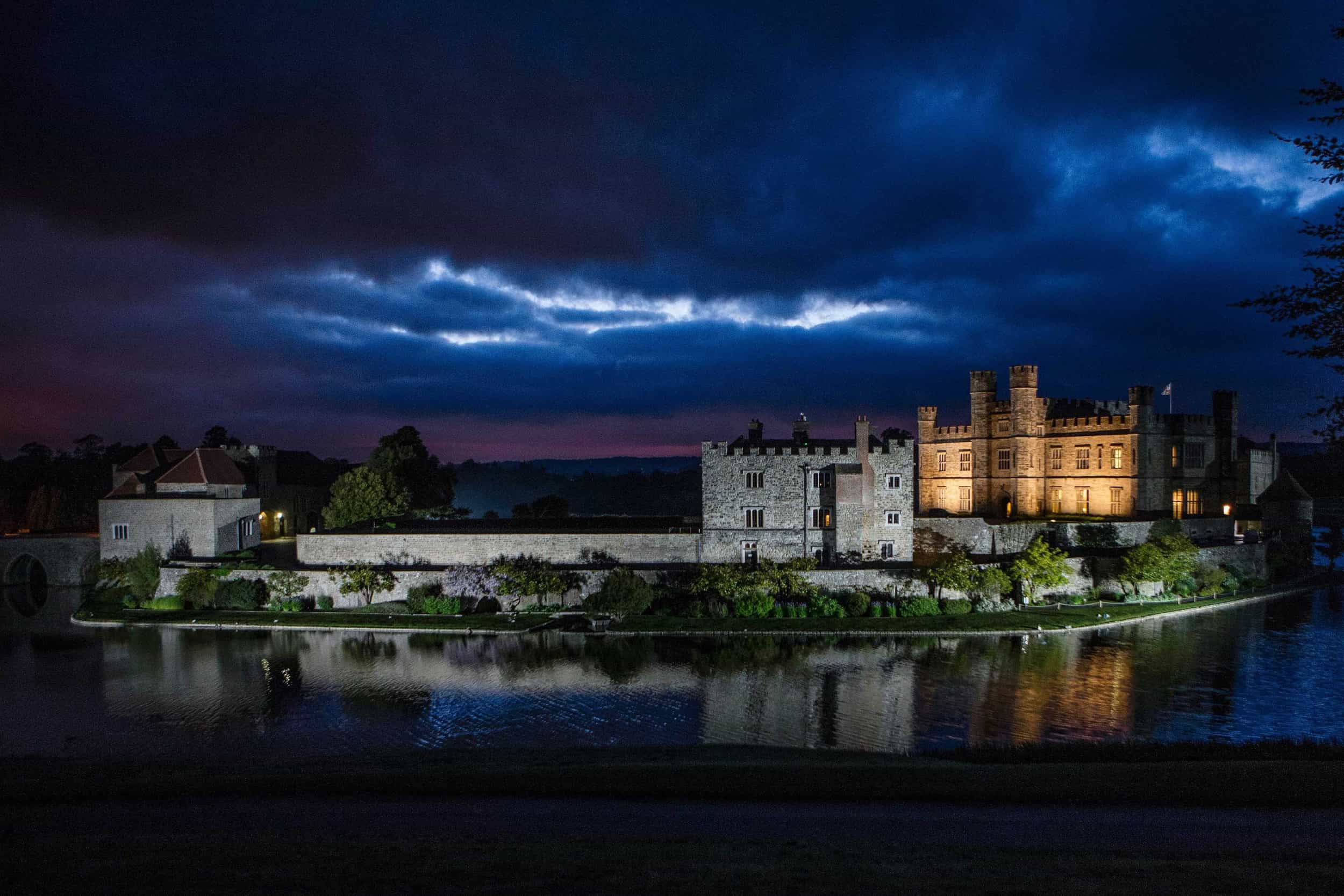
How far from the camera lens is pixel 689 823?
46.2 feet

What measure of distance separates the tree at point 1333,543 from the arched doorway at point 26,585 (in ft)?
271

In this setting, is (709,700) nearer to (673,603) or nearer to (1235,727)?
(673,603)

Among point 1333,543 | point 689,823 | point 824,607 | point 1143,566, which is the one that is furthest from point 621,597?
point 1333,543

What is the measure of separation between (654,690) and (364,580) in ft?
64.0

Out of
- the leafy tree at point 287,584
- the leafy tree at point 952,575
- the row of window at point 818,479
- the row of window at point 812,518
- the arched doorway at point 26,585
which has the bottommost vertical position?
the arched doorway at point 26,585

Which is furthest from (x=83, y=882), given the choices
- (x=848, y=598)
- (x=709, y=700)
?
(x=848, y=598)

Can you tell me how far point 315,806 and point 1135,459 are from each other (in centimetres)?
5241

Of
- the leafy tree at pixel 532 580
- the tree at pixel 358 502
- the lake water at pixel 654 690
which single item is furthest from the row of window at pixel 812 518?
the tree at pixel 358 502

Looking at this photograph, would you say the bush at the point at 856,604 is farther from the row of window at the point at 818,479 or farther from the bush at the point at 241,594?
the bush at the point at 241,594

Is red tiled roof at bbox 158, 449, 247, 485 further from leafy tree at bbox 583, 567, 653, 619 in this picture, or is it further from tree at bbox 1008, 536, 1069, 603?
tree at bbox 1008, 536, 1069, 603

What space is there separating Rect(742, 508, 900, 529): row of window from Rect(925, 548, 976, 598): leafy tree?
18.3 ft

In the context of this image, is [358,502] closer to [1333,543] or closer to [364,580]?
[364,580]

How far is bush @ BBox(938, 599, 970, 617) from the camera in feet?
121

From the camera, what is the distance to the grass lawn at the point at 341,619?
3575 centimetres
